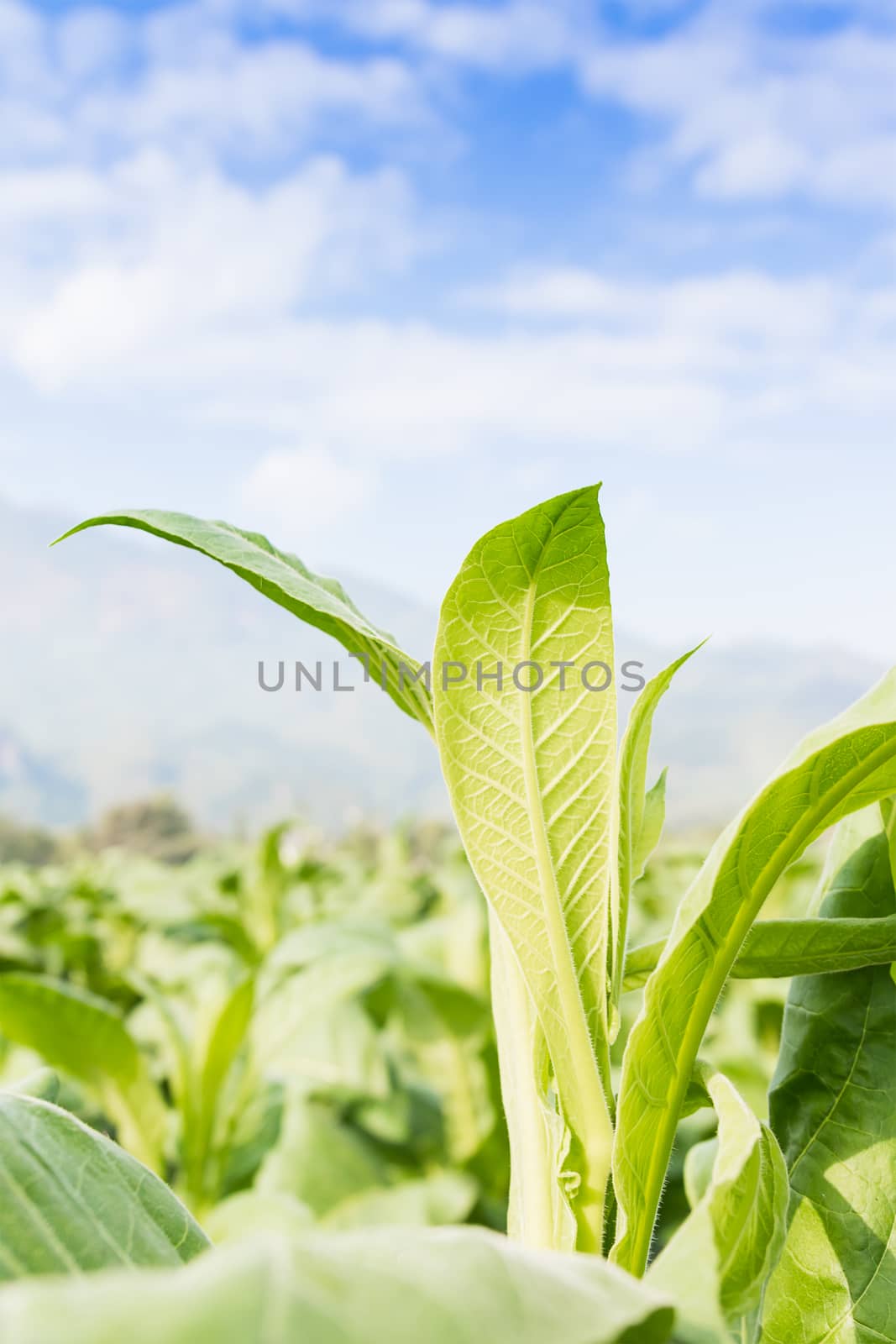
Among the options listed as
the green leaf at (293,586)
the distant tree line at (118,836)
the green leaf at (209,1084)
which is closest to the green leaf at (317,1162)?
the green leaf at (209,1084)

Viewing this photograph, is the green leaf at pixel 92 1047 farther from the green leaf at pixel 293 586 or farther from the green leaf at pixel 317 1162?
the green leaf at pixel 293 586

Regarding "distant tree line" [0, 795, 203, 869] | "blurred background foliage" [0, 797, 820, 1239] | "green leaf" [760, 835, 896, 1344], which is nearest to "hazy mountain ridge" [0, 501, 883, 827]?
"distant tree line" [0, 795, 203, 869]

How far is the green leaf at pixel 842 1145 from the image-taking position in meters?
0.58

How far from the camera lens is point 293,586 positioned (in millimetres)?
542

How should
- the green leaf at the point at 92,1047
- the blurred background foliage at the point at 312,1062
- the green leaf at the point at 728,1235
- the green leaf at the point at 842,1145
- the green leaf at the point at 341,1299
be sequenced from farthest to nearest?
the blurred background foliage at the point at 312,1062 → the green leaf at the point at 92,1047 → the green leaf at the point at 842,1145 → the green leaf at the point at 728,1235 → the green leaf at the point at 341,1299

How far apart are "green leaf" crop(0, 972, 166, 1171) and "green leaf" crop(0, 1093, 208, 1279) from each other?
128cm

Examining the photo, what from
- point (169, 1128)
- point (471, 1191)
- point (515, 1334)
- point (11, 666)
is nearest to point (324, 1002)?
point (169, 1128)

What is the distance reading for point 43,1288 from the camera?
0.78 feet

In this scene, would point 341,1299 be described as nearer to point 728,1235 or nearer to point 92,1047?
point 728,1235

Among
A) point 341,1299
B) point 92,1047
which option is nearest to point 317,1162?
point 92,1047

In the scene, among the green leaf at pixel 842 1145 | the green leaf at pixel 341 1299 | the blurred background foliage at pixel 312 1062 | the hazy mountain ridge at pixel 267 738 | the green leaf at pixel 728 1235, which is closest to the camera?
the green leaf at pixel 341 1299

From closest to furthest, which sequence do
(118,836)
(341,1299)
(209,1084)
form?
(341,1299)
(209,1084)
(118,836)

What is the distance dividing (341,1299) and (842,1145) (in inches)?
17.8

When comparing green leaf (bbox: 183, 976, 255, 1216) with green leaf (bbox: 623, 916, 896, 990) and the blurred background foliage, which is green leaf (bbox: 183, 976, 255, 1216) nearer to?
the blurred background foliage
